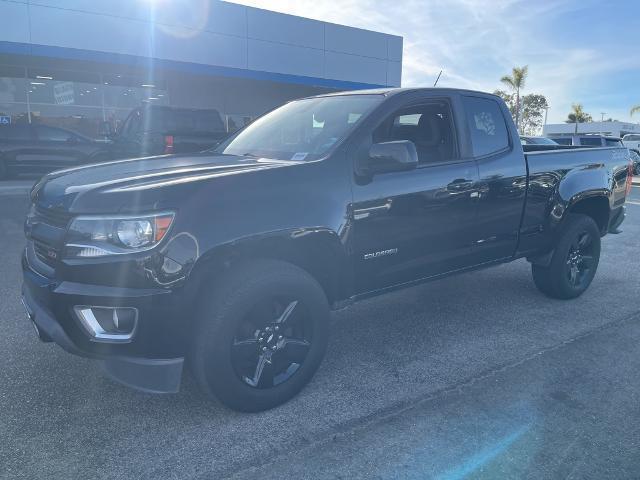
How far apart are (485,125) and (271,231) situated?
2.32 meters

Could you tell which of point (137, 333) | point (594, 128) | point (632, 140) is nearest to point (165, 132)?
point (137, 333)

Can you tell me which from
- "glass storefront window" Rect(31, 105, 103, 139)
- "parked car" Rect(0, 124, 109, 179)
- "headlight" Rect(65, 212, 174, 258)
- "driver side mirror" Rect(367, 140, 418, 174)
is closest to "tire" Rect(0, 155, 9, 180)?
"parked car" Rect(0, 124, 109, 179)

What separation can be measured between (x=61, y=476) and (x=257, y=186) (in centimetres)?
167

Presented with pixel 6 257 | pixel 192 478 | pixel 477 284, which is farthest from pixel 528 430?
pixel 6 257

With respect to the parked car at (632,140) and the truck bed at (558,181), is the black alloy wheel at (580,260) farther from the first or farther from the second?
the parked car at (632,140)

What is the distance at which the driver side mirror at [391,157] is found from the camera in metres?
3.06

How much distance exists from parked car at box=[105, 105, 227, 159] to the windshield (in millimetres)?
6828

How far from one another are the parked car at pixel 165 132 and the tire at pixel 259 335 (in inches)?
326

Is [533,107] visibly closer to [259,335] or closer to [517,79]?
[517,79]

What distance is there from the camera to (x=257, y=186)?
9.10ft

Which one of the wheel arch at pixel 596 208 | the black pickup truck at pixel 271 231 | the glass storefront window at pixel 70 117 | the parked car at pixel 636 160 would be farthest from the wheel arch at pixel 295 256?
the parked car at pixel 636 160

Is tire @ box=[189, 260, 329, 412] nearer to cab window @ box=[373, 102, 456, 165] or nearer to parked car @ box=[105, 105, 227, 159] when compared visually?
cab window @ box=[373, 102, 456, 165]

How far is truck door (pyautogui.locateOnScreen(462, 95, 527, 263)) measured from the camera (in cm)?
398

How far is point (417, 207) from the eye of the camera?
11.4 ft
